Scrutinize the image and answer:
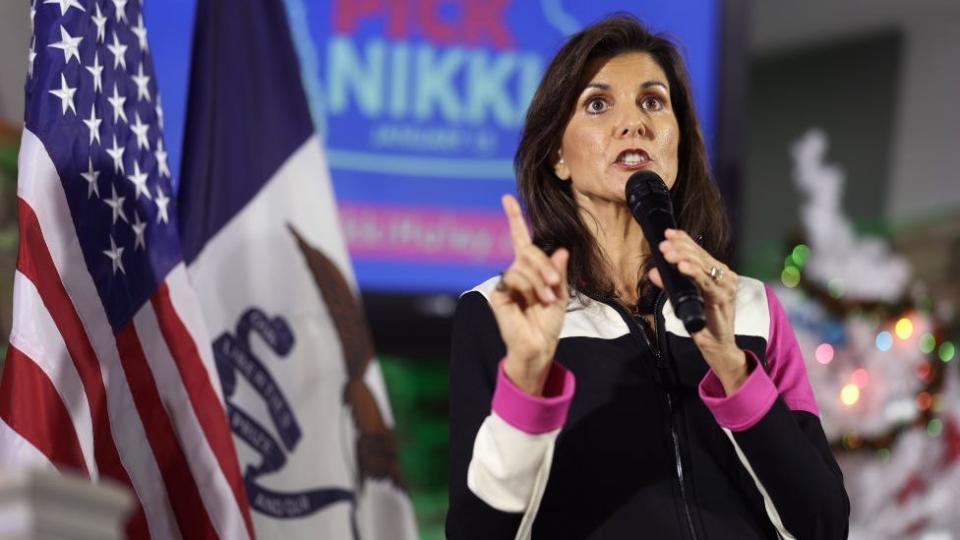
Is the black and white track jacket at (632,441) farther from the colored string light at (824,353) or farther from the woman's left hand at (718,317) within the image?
the colored string light at (824,353)

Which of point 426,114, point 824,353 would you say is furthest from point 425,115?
point 824,353

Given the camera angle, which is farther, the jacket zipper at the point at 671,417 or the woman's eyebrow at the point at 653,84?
the woman's eyebrow at the point at 653,84

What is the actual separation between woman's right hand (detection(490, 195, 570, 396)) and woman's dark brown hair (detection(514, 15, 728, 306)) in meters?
0.29

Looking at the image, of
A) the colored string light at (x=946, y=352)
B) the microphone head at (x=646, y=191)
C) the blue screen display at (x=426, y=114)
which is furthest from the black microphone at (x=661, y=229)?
the colored string light at (x=946, y=352)

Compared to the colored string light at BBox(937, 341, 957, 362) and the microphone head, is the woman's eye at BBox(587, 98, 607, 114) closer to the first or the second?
the microphone head

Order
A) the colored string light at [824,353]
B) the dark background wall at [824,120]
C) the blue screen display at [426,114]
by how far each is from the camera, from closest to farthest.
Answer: the blue screen display at [426,114] < the colored string light at [824,353] < the dark background wall at [824,120]

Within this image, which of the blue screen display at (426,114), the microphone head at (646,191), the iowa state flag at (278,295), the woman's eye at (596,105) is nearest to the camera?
the microphone head at (646,191)

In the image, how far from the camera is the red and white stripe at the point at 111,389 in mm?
1971

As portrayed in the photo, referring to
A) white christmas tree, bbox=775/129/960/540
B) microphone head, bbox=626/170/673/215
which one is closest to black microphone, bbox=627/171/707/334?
microphone head, bbox=626/170/673/215

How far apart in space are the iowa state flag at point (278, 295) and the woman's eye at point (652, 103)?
0.94 meters

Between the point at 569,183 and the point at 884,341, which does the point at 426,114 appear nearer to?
the point at 884,341

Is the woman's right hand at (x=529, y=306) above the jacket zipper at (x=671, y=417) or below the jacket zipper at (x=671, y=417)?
above

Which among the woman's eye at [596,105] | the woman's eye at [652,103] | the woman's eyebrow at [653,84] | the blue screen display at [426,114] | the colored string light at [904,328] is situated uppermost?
the woman's eyebrow at [653,84]

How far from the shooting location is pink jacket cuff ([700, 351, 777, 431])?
175cm
